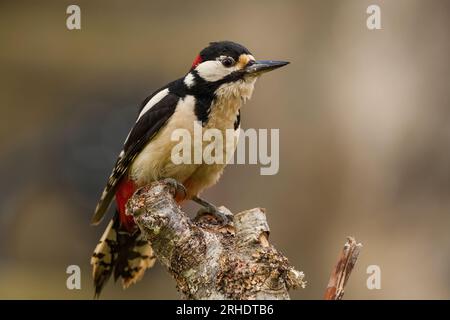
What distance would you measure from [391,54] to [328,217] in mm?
1586

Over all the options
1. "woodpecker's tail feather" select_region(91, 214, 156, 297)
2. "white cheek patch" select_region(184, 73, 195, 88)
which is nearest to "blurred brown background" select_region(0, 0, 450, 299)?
"woodpecker's tail feather" select_region(91, 214, 156, 297)

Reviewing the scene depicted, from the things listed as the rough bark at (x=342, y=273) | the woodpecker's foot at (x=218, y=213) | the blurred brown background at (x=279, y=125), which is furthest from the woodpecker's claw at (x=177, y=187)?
the blurred brown background at (x=279, y=125)

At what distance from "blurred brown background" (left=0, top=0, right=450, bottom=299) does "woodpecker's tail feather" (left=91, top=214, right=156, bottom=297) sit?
2277 mm

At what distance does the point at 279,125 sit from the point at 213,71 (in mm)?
2786

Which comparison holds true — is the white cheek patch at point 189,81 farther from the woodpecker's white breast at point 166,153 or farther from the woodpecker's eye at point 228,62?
the woodpecker's eye at point 228,62

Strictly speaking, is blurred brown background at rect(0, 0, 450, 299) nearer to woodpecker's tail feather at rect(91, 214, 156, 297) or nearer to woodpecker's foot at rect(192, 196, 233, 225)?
woodpecker's tail feather at rect(91, 214, 156, 297)

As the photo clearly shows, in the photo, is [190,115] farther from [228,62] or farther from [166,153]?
[228,62]

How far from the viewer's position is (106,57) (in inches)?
287

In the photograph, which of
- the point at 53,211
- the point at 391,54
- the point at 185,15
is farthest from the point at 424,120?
the point at 53,211

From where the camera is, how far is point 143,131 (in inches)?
146

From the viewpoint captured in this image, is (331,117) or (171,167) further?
(331,117)

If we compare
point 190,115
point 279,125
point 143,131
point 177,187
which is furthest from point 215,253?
point 279,125

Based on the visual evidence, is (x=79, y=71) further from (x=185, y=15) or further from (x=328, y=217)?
(x=328, y=217)

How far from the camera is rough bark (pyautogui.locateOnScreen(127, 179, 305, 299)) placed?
2.56m
